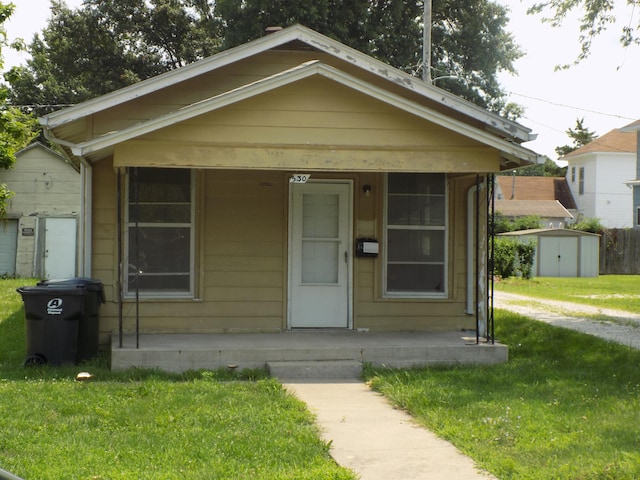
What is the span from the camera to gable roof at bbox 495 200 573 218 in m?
44.5

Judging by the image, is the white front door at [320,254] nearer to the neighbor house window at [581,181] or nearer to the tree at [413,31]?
the tree at [413,31]

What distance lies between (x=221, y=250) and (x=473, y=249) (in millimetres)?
3470

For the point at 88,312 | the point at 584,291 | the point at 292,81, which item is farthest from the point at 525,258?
the point at 88,312

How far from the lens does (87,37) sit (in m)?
33.8

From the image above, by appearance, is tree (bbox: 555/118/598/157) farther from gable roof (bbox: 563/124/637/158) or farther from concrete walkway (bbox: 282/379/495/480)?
concrete walkway (bbox: 282/379/495/480)

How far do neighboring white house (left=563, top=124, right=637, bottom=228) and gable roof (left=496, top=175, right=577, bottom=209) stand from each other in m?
1.85

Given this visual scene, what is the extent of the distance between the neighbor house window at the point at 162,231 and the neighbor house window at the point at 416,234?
277 centimetres

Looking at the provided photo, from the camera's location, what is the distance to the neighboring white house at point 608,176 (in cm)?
4481

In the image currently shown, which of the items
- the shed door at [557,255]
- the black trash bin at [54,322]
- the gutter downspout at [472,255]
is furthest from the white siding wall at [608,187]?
the black trash bin at [54,322]

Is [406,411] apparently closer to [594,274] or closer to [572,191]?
[594,274]

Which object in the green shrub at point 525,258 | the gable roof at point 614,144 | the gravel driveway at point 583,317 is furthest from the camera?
the gable roof at point 614,144

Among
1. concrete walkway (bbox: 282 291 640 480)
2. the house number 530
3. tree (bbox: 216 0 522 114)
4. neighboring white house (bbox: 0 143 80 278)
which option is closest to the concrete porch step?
concrete walkway (bbox: 282 291 640 480)

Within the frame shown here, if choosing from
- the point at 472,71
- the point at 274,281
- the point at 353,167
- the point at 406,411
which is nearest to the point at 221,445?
the point at 406,411

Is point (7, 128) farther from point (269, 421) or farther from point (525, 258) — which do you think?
point (525, 258)
